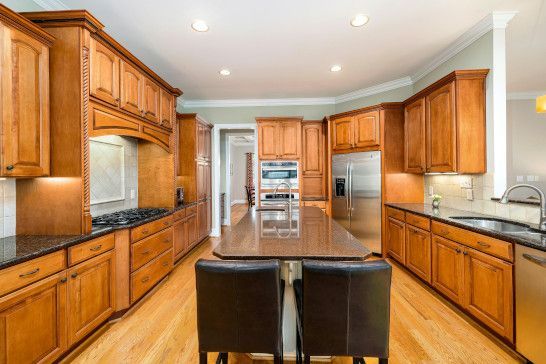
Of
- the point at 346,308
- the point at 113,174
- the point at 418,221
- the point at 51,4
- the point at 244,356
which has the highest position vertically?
the point at 51,4

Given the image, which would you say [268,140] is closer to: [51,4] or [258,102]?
[258,102]

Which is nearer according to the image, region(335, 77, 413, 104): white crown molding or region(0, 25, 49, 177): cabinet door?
region(0, 25, 49, 177): cabinet door

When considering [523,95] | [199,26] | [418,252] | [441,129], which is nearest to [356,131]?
[441,129]

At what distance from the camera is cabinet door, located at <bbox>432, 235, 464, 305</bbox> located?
2.36 meters

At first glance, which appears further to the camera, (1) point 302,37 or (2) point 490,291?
(1) point 302,37

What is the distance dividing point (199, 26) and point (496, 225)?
12.1 ft

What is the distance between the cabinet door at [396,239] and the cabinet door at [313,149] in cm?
182

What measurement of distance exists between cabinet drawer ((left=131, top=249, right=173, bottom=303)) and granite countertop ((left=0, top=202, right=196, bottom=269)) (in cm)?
63

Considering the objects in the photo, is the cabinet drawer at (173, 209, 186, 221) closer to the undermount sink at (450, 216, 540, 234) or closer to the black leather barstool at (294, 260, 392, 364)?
the black leather barstool at (294, 260, 392, 364)

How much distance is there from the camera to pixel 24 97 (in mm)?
1779

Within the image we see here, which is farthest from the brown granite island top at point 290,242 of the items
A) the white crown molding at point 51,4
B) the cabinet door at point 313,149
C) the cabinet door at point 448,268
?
the cabinet door at point 313,149

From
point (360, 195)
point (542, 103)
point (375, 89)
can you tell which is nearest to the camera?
point (542, 103)

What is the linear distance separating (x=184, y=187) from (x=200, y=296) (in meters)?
3.58

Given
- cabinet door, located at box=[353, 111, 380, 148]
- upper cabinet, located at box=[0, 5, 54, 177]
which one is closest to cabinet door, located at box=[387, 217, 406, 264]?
cabinet door, located at box=[353, 111, 380, 148]
